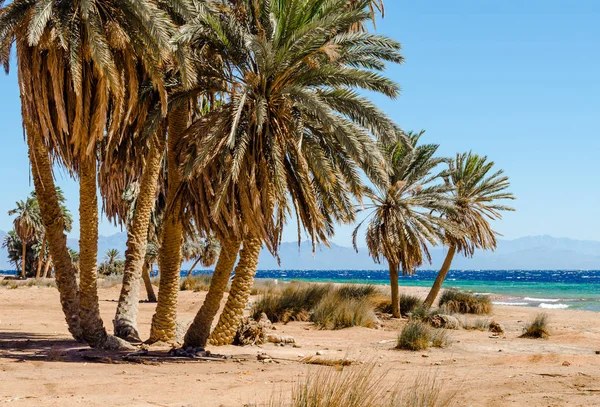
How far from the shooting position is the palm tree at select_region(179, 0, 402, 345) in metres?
12.2

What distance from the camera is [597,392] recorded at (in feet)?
32.4

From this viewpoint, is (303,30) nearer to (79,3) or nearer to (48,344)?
(79,3)

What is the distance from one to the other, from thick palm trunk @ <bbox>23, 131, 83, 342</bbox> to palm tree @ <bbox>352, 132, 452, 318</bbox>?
13866mm

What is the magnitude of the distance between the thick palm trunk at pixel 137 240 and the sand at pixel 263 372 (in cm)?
136

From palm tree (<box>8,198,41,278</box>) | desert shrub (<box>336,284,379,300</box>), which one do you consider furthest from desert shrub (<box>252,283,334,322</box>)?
palm tree (<box>8,198,41,278</box>)

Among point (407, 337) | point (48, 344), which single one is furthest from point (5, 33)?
point (407, 337)

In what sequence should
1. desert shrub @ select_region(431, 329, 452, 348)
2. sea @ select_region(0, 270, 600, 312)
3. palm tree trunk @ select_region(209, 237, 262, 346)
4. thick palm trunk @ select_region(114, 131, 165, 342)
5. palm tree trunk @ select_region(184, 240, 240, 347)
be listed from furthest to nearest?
1. sea @ select_region(0, 270, 600, 312)
2. desert shrub @ select_region(431, 329, 452, 348)
3. thick palm trunk @ select_region(114, 131, 165, 342)
4. palm tree trunk @ select_region(209, 237, 262, 346)
5. palm tree trunk @ select_region(184, 240, 240, 347)

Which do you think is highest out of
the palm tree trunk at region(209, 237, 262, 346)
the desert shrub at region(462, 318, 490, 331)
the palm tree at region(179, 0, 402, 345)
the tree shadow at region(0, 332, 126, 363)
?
the palm tree at region(179, 0, 402, 345)

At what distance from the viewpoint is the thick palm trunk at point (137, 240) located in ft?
46.6

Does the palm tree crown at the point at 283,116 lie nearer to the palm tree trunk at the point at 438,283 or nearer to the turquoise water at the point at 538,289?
the palm tree trunk at the point at 438,283

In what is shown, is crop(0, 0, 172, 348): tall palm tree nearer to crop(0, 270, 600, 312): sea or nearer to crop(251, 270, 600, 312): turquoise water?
crop(0, 270, 600, 312): sea

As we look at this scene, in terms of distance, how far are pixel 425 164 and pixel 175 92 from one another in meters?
14.7

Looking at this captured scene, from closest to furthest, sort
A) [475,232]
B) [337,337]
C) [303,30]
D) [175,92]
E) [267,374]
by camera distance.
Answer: [267,374]
[303,30]
[175,92]
[337,337]
[475,232]

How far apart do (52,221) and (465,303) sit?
894 inches
